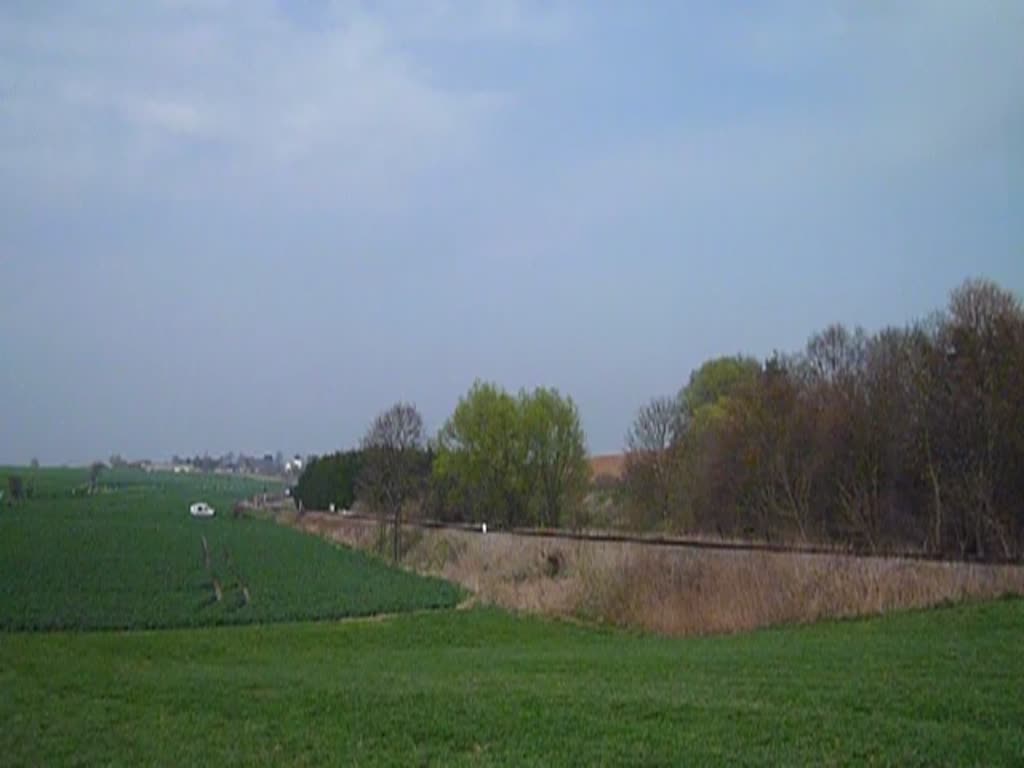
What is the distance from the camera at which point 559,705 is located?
39.4 feet

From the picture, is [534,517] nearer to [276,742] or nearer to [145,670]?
[145,670]

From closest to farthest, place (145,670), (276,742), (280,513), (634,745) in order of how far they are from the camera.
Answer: (634,745), (276,742), (145,670), (280,513)

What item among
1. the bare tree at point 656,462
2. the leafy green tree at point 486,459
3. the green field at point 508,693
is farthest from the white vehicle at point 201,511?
the green field at point 508,693

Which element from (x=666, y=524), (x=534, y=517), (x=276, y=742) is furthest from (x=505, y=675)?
(x=534, y=517)

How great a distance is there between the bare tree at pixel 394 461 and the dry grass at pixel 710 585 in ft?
104

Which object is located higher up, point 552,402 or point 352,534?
point 552,402

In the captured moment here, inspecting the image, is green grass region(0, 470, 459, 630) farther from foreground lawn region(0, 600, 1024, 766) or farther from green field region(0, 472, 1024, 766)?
foreground lawn region(0, 600, 1024, 766)

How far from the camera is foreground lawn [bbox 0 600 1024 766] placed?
997 centimetres

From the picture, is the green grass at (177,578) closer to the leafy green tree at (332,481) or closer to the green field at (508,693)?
the green field at (508,693)

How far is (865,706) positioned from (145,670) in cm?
1225

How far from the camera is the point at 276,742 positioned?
1098 cm

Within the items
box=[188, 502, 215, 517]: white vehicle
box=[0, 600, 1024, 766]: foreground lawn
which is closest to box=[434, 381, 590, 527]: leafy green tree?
box=[188, 502, 215, 517]: white vehicle

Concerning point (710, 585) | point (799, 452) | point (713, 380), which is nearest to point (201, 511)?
point (713, 380)

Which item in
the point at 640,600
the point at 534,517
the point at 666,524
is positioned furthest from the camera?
the point at 534,517
